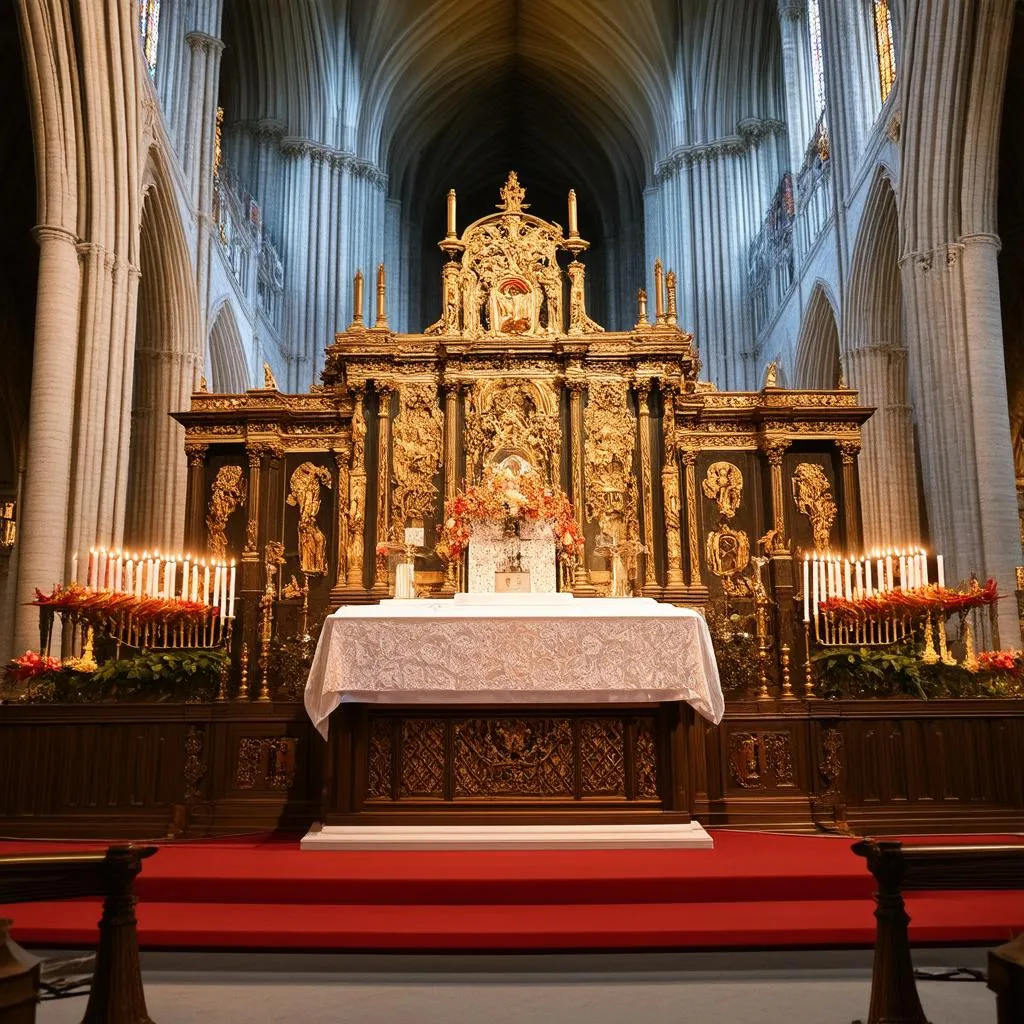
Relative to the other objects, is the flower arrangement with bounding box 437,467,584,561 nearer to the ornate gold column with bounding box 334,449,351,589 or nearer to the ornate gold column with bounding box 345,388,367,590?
the ornate gold column with bounding box 345,388,367,590

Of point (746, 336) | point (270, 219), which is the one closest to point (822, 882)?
point (746, 336)

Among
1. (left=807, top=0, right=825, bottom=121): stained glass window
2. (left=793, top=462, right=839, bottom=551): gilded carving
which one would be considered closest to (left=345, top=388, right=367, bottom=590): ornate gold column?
(left=793, top=462, right=839, bottom=551): gilded carving

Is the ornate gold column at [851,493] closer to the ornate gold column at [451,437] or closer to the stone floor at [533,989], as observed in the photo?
the ornate gold column at [451,437]

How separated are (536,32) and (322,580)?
1039 inches

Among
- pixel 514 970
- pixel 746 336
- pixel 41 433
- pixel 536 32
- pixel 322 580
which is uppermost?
pixel 536 32

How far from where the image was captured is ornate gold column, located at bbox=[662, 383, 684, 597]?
8.97 meters

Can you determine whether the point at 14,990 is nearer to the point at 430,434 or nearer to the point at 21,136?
the point at 430,434

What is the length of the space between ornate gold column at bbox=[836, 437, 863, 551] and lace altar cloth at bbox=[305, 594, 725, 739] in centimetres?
294

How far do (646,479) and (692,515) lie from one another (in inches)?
20.4

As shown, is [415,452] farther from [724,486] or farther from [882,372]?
[882,372]

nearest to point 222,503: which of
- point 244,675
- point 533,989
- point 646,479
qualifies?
point 244,675

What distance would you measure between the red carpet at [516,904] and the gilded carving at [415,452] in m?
3.62

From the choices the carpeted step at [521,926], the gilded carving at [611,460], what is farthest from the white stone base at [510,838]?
the gilded carving at [611,460]

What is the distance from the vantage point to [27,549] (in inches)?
458
